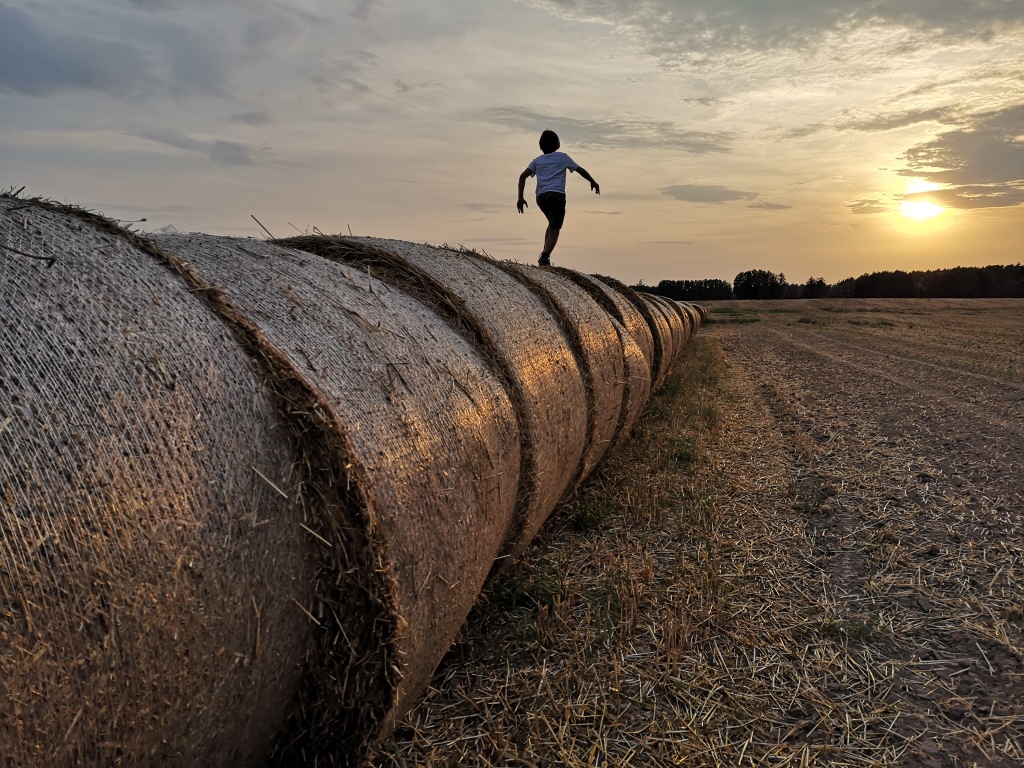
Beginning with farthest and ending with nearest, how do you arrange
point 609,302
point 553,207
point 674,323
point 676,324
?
1. point 676,324
2. point 674,323
3. point 553,207
4. point 609,302

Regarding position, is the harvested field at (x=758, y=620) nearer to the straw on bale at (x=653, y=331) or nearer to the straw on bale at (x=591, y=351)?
the straw on bale at (x=591, y=351)

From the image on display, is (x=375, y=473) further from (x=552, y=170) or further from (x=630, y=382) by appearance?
(x=552, y=170)

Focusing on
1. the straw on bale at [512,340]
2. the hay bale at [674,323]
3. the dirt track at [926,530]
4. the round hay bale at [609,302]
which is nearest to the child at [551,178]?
the round hay bale at [609,302]

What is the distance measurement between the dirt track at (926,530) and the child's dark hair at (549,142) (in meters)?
4.47

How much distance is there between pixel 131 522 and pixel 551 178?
856cm

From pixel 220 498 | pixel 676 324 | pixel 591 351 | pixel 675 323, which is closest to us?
pixel 220 498

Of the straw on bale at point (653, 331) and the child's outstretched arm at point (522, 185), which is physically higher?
the child's outstretched arm at point (522, 185)

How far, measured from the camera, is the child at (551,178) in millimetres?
9352

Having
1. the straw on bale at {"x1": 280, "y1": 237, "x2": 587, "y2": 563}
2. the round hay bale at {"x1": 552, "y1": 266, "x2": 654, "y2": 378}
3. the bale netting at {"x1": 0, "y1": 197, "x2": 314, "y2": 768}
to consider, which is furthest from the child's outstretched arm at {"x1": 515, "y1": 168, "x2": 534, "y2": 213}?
the bale netting at {"x1": 0, "y1": 197, "x2": 314, "y2": 768}

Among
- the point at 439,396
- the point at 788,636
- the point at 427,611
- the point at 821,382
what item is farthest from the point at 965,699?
the point at 821,382

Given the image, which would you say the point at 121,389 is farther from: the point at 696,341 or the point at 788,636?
the point at 696,341

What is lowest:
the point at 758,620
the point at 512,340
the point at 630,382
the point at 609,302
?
the point at 758,620

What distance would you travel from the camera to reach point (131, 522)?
4.84ft

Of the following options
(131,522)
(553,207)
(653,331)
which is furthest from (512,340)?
(553,207)
